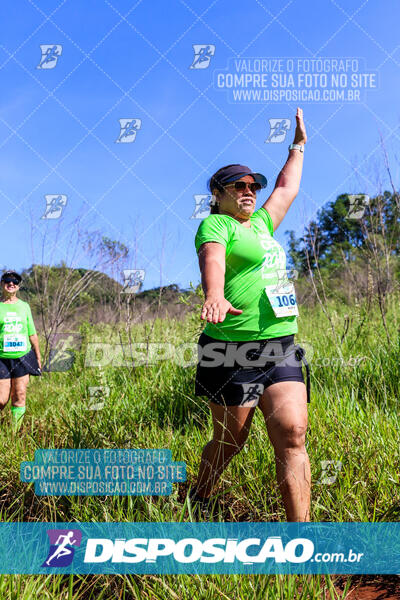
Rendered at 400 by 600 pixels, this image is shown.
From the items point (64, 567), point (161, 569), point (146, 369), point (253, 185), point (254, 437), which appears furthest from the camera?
point (146, 369)

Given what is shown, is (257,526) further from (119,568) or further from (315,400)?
(315,400)

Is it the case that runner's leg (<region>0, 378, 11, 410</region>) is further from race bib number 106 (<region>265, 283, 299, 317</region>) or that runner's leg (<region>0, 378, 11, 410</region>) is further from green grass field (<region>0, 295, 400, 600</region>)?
race bib number 106 (<region>265, 283, 299, 317</region>)

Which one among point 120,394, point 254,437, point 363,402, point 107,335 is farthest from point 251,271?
point 107,335

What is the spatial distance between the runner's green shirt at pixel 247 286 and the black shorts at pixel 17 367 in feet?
11.1

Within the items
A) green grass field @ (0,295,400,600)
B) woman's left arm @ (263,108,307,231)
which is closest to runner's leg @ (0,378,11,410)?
green grass field @ (0,295,400,600)

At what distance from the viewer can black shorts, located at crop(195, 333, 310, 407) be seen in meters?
2.06

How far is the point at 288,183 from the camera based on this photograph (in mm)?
2568

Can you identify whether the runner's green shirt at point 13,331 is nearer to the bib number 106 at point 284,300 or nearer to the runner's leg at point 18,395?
the runner's leg at point 18,395

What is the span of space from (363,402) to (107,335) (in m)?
4.11

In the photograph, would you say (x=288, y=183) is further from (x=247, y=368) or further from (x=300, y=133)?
(x=247, y=368)

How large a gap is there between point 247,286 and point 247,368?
1.21 ft

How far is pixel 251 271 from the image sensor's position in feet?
7.06

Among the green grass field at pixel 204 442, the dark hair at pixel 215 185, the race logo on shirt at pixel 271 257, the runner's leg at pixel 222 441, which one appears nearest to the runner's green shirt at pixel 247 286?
the race logo on shirt at pixel 271 257

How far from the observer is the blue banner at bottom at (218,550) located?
190cm
